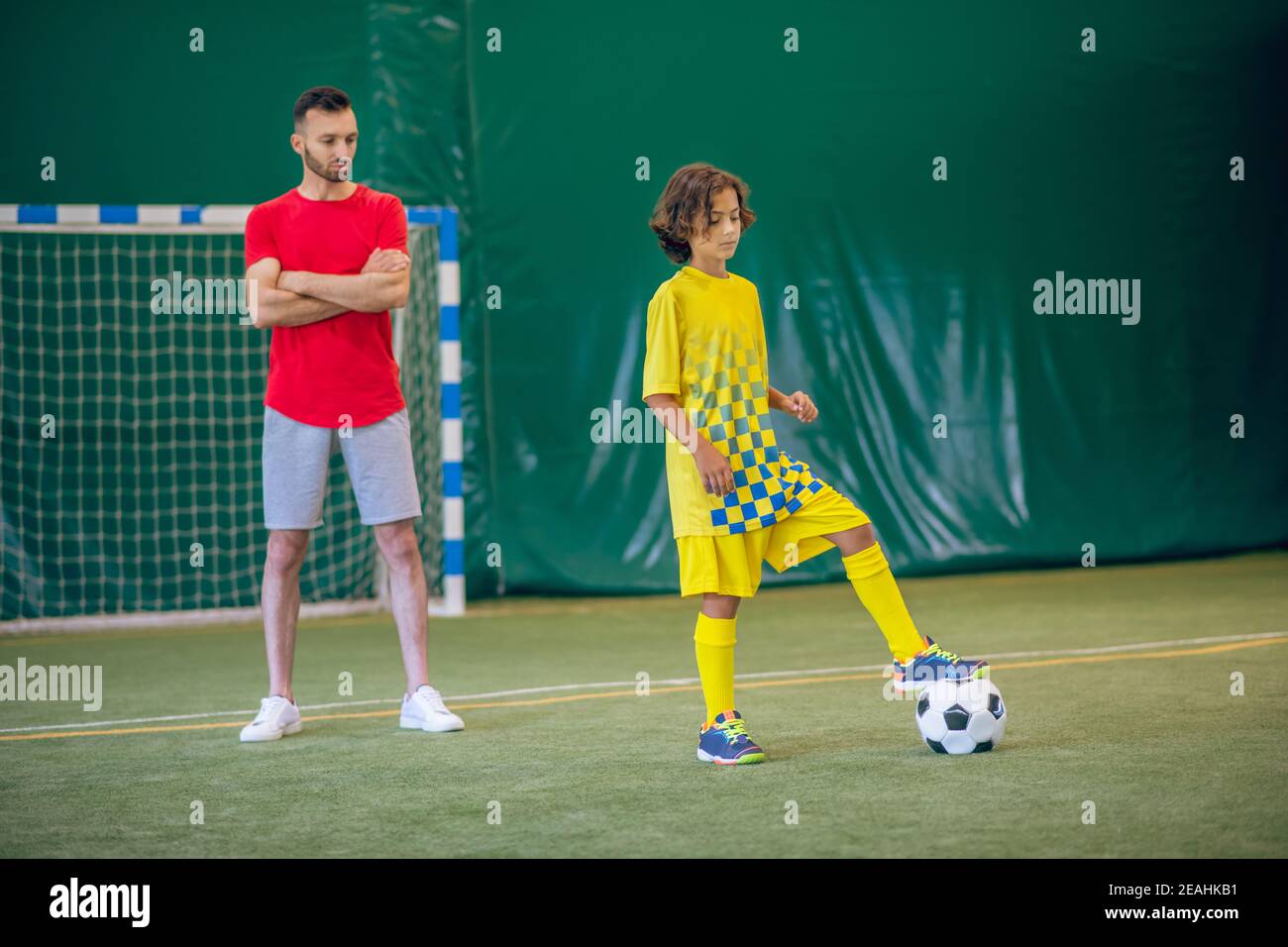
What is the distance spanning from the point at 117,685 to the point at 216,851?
2775 mm

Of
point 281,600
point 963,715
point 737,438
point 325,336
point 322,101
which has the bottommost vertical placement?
point 963,715

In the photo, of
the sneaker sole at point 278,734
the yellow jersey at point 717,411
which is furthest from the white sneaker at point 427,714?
the yellow jersey at point 717,411

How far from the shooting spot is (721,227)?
4.12 metres

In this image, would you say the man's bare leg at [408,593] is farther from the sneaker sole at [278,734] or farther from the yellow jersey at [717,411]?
the yellow jersey at [717,411]

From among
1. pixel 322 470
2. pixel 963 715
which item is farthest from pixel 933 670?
pixel 322 470

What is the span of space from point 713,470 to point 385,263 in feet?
4.11

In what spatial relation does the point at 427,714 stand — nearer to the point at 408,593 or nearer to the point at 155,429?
the point at 408,593

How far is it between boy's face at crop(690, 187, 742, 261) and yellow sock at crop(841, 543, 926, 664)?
33.4 inches

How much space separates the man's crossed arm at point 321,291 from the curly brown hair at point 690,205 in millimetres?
828

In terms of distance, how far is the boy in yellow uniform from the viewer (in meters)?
4.09

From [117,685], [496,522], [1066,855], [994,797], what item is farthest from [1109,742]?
[496,522]

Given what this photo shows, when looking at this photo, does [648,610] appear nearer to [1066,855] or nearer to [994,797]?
[994,797]

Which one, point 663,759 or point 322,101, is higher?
point 322,101

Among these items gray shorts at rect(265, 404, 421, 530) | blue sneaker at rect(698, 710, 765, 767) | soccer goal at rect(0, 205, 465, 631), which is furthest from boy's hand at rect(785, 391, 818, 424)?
soccer goal at rect(0, 205, 465, 631)
